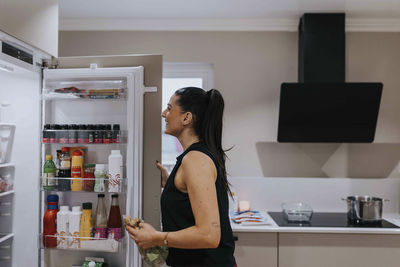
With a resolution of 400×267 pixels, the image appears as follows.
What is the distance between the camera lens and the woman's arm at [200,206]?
47.6 inches

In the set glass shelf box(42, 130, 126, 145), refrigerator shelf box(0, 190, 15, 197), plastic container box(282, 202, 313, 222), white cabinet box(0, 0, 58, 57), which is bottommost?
plastic container box(282, 202, 313, 222)

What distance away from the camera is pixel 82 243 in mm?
1749

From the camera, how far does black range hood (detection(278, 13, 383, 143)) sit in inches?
99.8

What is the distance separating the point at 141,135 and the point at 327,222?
5.06ft

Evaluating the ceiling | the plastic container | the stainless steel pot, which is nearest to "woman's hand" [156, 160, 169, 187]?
the plastic container

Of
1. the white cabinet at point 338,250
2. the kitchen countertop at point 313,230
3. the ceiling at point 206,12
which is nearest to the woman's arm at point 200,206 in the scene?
the kitchen countertop at point 313,230

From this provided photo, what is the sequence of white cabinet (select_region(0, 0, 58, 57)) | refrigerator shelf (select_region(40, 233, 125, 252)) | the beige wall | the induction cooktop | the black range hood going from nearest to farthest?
white cabinet (select_region(0, 0, 58, 57)), refrigerator shelf (select_region(40, 233, 125, 252)), the induction cooktop, the black range hood, the beige wall

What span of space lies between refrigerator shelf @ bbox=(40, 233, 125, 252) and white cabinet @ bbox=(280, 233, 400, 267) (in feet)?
3.79

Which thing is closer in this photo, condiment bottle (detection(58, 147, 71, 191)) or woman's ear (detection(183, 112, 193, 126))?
woman's ear (detection(183, 112, 193, 126))

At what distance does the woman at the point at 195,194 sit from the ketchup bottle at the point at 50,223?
0.63 meters

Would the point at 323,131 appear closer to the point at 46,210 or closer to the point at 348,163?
the point at 348,163

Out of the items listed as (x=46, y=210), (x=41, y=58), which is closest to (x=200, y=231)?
(x=46, y=210)

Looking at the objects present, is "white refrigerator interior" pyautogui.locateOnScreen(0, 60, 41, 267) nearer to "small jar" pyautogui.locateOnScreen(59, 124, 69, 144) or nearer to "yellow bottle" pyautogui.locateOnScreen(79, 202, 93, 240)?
"small jar" pyautogui.locateOnScreen(59, 124, 69, 144)

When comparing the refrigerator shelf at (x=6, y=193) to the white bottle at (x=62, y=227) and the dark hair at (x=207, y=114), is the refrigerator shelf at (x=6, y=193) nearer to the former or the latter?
the white bottle at (x=62, y=227)
